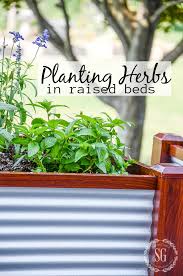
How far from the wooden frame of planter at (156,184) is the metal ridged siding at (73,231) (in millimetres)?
19

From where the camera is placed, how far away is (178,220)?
1.46 metres

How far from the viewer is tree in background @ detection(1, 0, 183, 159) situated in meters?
4.38

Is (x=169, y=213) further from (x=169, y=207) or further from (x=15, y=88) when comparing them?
(x=15, y=88)

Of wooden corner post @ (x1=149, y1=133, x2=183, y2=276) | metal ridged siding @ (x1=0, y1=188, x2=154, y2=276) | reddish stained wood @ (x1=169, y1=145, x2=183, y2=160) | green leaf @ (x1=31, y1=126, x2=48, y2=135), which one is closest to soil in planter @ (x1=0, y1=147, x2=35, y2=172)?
green leaf @ (x1=31, y1=126, x2=48, y2=135)

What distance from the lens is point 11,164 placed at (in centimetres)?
162

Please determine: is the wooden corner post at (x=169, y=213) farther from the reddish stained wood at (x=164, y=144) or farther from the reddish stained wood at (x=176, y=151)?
the reddish stained wood at (x=164, y=144)

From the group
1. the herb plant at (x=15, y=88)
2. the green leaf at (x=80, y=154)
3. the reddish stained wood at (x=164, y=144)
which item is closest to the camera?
the green leaf at (x=80, y=154)

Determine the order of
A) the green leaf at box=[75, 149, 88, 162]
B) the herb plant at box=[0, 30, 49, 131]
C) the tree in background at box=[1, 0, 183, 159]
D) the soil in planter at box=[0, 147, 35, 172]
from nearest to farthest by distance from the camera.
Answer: the green leaf at box=[75, 149, 88, 162] → the soil in planter at box=[0, 147, 35, 172] → the herb plant at box=[0, 30, 49, 131] → the tree in background at box=[1, 0, 183, 159]

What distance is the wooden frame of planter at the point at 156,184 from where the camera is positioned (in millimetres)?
1376

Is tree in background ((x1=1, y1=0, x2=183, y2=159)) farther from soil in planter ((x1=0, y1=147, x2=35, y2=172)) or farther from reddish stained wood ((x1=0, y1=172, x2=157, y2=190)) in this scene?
reddish stained wood ((x1=0, y1=172, x2=157, y2=190))

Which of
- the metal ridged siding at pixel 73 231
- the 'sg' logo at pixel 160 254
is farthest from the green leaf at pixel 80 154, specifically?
the 'sg' logo at pixel 160 254

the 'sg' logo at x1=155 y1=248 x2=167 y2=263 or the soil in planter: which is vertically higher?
the soil in planter

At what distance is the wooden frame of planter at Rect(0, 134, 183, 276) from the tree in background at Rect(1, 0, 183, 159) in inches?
117

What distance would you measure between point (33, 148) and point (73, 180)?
0.61 feet
